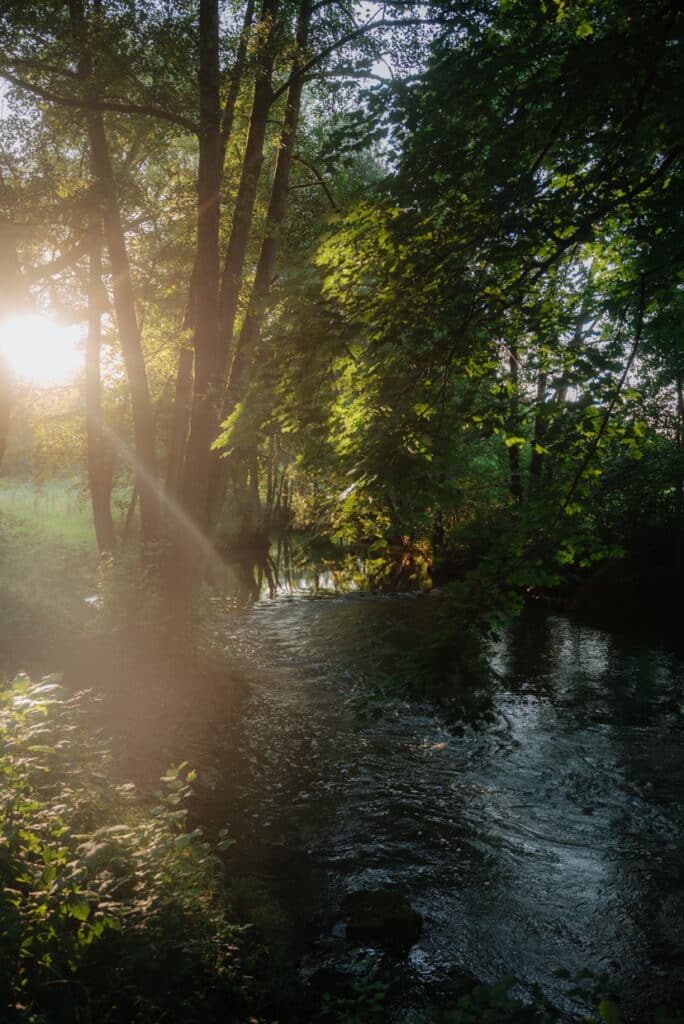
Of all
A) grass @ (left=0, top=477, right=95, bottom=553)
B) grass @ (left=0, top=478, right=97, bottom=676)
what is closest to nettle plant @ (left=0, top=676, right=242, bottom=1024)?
grass @ (left=0, top=478, right=97, bottom=676)

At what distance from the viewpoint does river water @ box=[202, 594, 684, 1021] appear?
5031 millimetres

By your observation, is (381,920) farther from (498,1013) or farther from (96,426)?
(96,426)

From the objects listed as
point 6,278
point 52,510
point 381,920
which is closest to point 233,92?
point 6,278

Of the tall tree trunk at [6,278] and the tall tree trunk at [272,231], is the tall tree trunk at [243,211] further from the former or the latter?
the tall tree trunk at [6,278]

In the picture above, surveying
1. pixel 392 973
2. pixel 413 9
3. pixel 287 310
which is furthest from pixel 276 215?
pixel 392 973

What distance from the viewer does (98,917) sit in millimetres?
3781

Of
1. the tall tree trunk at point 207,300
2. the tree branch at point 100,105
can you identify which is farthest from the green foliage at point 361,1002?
the tree branch at point 100,105

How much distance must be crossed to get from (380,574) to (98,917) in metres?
5.16

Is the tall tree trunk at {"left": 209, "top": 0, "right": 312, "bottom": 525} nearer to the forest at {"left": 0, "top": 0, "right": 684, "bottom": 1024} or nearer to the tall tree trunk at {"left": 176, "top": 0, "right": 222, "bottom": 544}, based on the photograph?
the forest at {"left": 0, "top": 0, "right": 684, "bottom": 1024}

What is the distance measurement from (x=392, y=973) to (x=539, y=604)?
49.9 ft

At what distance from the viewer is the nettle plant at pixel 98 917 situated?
3.47 meters

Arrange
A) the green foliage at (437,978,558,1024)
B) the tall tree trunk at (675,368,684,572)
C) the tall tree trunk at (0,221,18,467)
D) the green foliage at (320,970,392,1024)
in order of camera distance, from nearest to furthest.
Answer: the green foliage at (437,978,558,1024) → the green foliage at (320,970,392,1024) → the tall tree trunk at (0,221,18,467) → the tall tree trunk at (675,368,684,572)

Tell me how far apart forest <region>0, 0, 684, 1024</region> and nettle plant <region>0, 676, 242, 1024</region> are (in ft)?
0.07

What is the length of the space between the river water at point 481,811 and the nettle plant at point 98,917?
1215 mm
